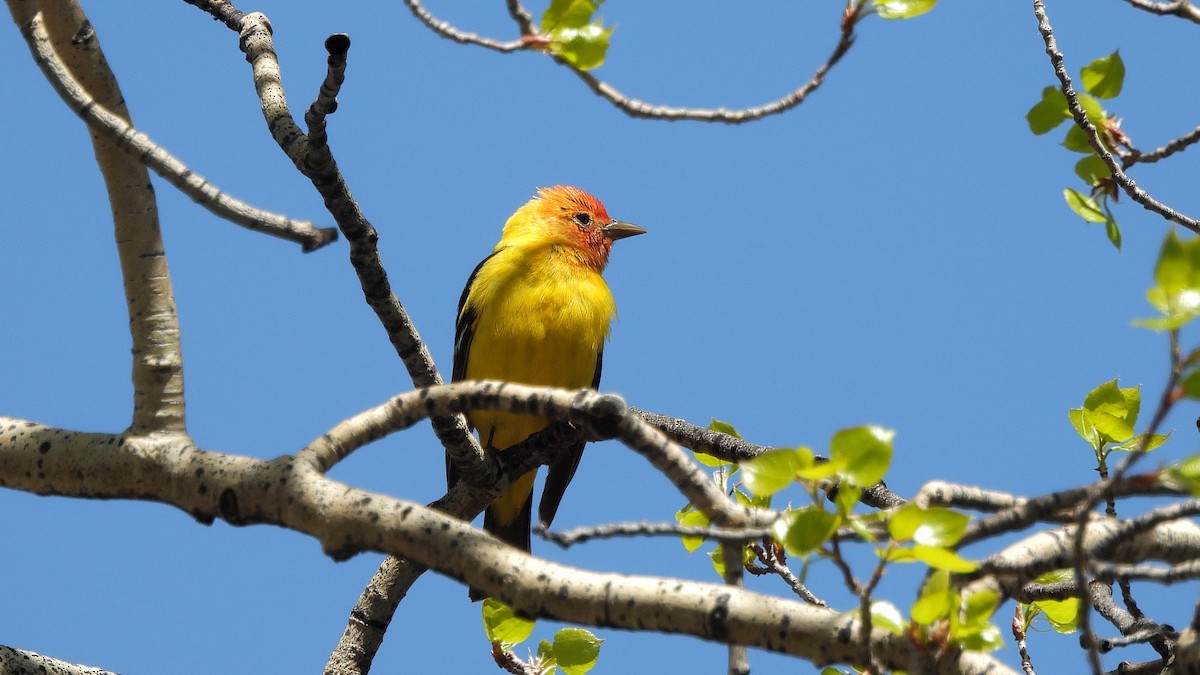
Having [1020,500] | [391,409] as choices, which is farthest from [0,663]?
[1020,500]

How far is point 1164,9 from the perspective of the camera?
10.7ft

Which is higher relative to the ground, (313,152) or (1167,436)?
(313,152)

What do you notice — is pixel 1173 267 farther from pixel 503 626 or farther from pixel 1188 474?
pixel 503 626

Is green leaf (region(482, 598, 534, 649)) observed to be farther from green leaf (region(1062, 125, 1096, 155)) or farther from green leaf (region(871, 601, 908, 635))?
green leaf (region(1062, 125, 1096, 155))

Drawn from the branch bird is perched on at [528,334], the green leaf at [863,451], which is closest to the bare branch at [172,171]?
the green leaf at [863,451]

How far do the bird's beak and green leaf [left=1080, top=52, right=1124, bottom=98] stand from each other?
3940 millimetres

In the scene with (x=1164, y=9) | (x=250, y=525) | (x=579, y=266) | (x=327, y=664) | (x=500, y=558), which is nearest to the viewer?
(x=500, y=558)

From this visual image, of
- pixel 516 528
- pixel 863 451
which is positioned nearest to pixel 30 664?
pixel 863 451

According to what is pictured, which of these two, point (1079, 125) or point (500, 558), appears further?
point (1079, 125)

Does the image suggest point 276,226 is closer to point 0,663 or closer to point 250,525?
point 250,525

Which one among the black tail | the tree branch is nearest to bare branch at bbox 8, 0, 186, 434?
the tree branch

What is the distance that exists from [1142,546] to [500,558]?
1.44m

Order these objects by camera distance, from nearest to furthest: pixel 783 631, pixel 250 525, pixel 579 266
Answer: pixel 783 631, pixel 250 525, pixel 579 266

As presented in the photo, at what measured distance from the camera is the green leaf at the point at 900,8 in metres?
2.88
